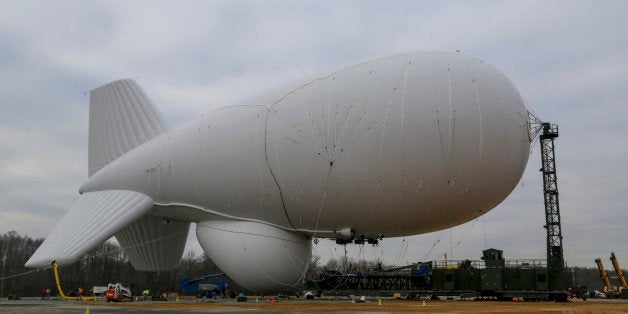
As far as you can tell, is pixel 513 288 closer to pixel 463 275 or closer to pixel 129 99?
pixel 463 275

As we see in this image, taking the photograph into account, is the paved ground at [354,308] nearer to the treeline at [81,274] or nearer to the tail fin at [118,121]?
the tail fin at [118,121]

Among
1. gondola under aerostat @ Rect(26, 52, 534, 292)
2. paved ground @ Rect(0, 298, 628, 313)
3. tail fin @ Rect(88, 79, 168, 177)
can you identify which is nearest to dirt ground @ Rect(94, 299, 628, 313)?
paved ground @ Rect(0, 298, 628, 313)

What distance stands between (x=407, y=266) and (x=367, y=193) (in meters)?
13.5

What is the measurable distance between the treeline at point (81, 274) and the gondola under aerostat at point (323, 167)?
43521 millimetres

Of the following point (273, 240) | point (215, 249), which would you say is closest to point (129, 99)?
point (215, 249)

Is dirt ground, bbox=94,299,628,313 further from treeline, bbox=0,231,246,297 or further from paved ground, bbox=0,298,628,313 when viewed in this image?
treeline, bbox=0,231,246,297

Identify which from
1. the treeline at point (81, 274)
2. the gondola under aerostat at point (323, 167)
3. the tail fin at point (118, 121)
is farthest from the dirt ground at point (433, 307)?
the treeline at point (81, 274)

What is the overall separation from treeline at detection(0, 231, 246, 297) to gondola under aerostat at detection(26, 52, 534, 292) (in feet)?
143

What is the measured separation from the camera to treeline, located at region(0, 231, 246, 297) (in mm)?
69625

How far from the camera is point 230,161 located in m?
23.3

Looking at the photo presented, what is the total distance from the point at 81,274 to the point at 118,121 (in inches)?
2278

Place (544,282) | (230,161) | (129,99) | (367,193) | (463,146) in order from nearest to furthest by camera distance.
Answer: (463,146) < (367,193) < (230,161) < (544,282) < (129,99)

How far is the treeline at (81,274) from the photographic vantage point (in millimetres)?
69625

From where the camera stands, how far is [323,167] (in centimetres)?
2077
